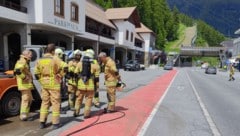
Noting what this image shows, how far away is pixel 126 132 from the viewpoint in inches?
265

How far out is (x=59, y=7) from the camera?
22281 mm

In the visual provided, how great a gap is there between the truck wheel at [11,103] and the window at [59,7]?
1408 centimetres

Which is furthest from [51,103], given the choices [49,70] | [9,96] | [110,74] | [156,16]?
[156,16]

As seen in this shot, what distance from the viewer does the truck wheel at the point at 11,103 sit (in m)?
7.84

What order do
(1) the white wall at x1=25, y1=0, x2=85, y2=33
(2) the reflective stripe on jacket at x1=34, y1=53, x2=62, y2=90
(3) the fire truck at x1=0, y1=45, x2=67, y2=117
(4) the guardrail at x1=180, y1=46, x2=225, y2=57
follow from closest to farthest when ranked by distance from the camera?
(2) the reflective stripe on jacket at x1=34, y1=53, x2=62, y2=90, (3) the fire truck at x1=0, y1=45, x2=67, y2=117, (1) the white wall at x1=25, y1=0, x2=85, y2=33, (4) the guardrail at x1=180, y1=46, x2=225, y2=57

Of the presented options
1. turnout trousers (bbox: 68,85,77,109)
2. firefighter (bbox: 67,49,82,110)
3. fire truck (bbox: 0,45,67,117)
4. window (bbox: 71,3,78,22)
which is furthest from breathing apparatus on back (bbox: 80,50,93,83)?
window (bbox: 71,3,78,22)

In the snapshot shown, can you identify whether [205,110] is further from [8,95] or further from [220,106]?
[8,95]

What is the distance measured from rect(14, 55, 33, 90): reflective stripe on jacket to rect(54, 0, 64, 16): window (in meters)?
14.4

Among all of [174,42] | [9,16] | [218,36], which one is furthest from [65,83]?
[218,36]

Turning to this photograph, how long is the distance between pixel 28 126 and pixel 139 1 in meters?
82.2

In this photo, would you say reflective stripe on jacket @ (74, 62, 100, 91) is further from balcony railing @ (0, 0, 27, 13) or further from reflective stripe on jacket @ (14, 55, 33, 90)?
A: balcony railing @ (0, 0, 27, 13)

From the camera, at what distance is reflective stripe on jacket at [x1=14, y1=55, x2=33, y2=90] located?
7.49 meters

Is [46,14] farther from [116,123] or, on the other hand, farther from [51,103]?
[116,123]

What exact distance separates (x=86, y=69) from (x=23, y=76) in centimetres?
165
